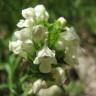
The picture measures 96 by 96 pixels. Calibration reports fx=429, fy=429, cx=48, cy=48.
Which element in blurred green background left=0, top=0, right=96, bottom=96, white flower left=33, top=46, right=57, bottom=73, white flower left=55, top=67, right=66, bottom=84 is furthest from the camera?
blurred green background left=0, top=0, right=96, bottom=96

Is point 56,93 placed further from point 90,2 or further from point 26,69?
point 90,2

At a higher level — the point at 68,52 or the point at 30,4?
the point at 30,4

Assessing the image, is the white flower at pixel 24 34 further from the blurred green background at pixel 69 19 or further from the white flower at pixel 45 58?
the blurred green background at pixel 69 19

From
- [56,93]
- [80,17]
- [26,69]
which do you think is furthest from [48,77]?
[80,17]

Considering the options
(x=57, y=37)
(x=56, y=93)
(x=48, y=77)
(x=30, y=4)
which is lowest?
(x=56, y=93)

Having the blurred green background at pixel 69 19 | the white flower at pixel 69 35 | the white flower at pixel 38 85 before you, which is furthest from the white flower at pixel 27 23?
the blurred green background at pixel 69 19

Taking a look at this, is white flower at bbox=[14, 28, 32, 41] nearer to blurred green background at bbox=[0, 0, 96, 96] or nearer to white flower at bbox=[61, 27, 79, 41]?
white flower at bbox=[61, 27, 79, 41]

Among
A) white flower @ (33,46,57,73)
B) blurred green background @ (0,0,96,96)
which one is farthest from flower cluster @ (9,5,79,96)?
blurred green background @ (0,0,96,96)
